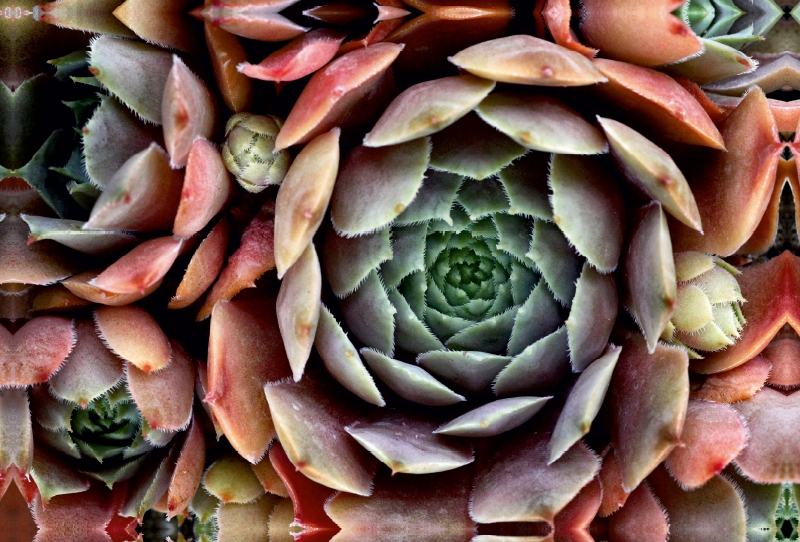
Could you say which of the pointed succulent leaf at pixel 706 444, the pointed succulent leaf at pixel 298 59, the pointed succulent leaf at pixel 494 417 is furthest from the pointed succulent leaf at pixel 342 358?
the pointed succulent leaf at pixel 706 444

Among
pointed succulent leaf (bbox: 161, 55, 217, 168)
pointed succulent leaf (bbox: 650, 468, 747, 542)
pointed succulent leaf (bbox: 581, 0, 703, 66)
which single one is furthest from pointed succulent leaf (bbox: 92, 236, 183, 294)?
pointed succulent leaf (bbox: 650, 468, 747, 542)

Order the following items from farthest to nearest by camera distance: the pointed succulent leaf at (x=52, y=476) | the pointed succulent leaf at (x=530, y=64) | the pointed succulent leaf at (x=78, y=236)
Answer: the pointed succulent leaf at (x=52, y=476) < the pointed succulent leaf at (x=78, y=236) < the pointed succulent leaf at (x=530, y=64)

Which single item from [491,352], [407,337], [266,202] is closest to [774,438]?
[491,352]

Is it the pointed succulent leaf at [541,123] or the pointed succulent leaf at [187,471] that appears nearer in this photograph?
the pointed succulent leaf at [541,123]

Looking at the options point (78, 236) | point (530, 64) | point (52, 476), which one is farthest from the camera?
point (52, 476)

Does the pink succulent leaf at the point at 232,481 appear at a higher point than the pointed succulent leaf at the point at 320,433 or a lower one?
lower

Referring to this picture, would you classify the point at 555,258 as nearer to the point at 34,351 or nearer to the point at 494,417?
the point at 494,417

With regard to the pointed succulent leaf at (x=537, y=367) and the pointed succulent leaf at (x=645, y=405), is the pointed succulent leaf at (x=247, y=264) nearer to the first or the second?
the pointed succulent leaf at (x=537, y=367)

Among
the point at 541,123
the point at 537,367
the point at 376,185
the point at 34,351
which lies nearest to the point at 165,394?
the point at 34,351

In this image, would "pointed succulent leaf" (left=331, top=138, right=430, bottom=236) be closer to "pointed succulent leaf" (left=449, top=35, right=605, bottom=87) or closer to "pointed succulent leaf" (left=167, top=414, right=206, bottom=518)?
"pointed succulent leaf" (left=449, top=35, right=605, bottom=87)
